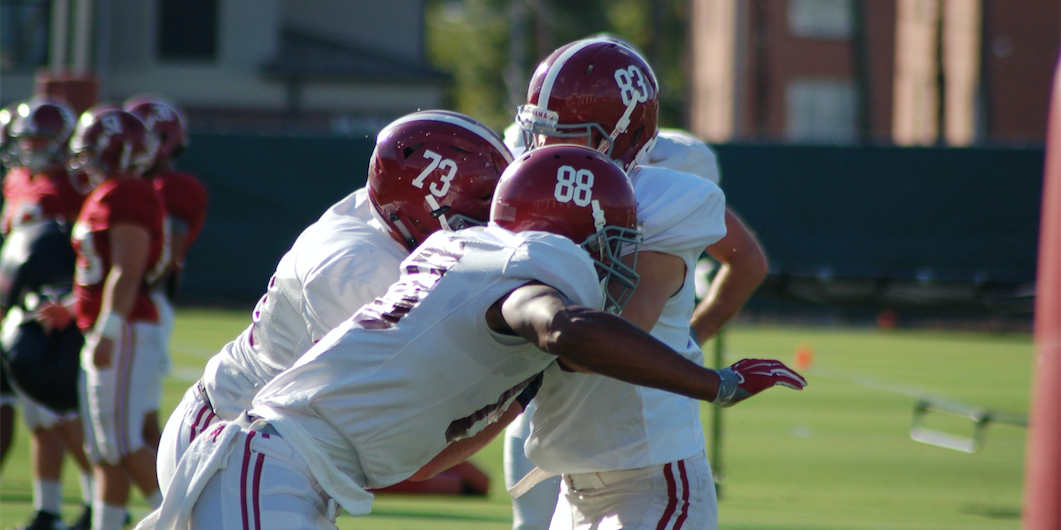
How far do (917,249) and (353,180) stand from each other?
22.5 ft

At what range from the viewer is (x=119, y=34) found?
22.8 m

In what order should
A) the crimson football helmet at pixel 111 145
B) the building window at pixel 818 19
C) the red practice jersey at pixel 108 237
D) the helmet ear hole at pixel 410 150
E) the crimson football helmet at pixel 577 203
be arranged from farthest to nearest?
the building window at pixel 818 19, the crimson football helmet at pixel 111 145, the red practice jersey at pixel 108 237, the helmet ear hole at pixel 410 150, the crimson football helmet at pixel 577 203

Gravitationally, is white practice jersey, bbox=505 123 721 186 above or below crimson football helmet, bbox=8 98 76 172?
below

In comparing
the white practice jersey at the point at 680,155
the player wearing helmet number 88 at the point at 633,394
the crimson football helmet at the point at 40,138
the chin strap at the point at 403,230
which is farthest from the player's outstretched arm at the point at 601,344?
the crimson football helmet at the point at 40,138

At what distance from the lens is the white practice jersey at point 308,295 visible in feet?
8.31

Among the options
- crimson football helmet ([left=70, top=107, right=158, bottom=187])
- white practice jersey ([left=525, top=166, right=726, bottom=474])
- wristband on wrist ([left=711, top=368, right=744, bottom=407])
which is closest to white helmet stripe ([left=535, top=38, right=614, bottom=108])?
white practice jersey ([left=525, top=166, right=726, bottom=474])

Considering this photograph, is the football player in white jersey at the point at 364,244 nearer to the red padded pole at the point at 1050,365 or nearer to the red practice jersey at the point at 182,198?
the red padded pole at the point at 1050,365

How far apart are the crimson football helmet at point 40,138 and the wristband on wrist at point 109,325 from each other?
137 cm

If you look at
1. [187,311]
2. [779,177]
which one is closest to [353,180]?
[187,311]

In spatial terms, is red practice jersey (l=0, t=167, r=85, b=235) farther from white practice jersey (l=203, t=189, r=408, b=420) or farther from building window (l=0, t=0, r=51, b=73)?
building window (l=0, t=0, r=51, b=73)

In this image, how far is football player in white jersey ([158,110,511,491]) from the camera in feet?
8.37

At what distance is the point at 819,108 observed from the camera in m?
30.2

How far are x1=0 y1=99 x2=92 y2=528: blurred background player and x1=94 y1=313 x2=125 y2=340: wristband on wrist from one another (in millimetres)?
583

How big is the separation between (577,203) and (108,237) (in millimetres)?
3093
